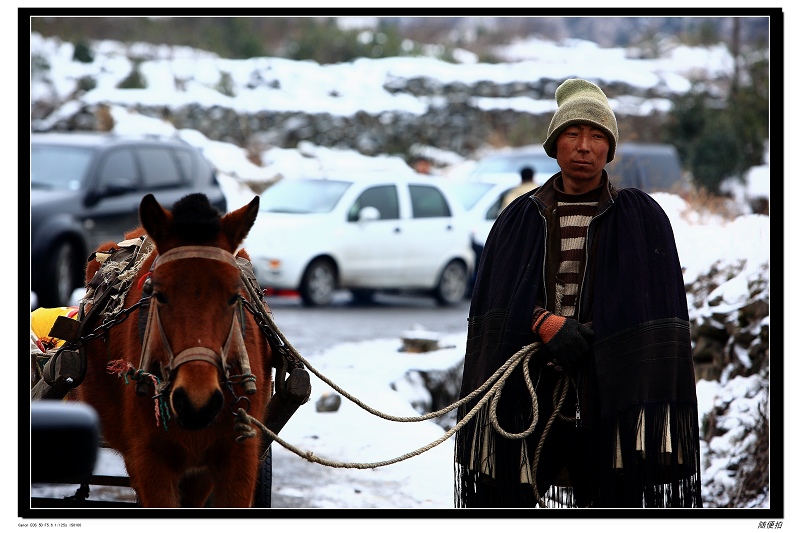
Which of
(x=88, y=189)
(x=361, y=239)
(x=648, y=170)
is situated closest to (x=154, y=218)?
(x=88, y=189)

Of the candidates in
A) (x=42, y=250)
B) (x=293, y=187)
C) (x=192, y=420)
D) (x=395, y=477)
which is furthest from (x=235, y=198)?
(x=192, y=420)

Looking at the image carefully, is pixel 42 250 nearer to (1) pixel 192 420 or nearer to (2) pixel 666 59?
(1) pixel 192 420

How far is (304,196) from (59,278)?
3707mm

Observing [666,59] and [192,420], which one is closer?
[192,420]

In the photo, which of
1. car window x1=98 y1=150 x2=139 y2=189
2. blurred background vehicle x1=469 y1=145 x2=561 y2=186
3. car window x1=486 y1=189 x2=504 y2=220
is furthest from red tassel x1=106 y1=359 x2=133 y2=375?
blurred background vehicle x1=469 y1=145 x2=561 y2=186

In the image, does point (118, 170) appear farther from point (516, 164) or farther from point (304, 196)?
point (516, 164)

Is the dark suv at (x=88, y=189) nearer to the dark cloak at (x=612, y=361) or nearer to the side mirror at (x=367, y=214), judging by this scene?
the side mirror at (x=367, y=214)

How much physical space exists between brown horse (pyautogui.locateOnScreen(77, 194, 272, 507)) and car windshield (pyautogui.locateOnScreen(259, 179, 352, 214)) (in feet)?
30.5

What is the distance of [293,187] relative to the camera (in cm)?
1382

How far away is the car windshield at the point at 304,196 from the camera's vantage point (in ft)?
44.0

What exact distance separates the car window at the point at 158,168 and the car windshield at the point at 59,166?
0.76 metres

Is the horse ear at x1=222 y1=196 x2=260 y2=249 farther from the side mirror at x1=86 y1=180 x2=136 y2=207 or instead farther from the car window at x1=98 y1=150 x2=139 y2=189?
the car window at x1=98 y1=150 x2=139 y2=189

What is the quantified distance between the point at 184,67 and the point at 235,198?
8708mm

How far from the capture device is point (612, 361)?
373 centimetres
